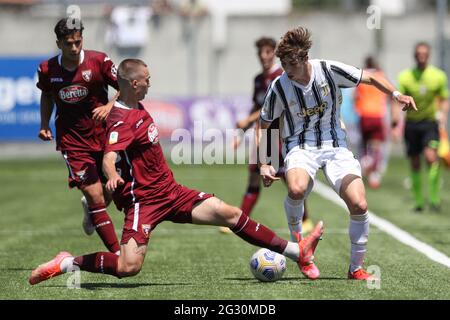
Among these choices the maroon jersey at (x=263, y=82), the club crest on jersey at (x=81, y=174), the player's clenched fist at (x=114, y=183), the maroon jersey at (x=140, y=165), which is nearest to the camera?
the player's clenched fist at (x=114, y=183)

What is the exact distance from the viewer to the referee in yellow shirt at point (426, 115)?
1483 centimetres

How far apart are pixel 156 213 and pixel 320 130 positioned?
1604mm

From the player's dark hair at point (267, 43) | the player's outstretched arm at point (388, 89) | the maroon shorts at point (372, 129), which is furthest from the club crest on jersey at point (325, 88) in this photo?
the maroon shorts at point (372, 129)

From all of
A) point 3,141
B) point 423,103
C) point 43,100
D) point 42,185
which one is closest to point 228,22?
point 3,141

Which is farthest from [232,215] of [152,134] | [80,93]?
[80,93]

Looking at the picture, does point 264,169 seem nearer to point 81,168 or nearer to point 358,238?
point 358,238

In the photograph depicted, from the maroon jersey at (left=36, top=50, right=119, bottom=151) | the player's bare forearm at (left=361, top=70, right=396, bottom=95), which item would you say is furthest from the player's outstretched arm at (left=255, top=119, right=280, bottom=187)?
the maroon jersey at (left=36, top=50, right=119, bottom=151)

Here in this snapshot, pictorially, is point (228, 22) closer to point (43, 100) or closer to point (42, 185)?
point (42, 185)

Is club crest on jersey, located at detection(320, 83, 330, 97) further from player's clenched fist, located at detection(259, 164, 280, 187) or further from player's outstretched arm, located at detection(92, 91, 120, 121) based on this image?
player's outstretched arm, located at detection(92, 91, 120, 121)

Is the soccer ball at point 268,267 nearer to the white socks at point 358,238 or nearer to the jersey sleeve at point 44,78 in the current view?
the white socks at point 358,238

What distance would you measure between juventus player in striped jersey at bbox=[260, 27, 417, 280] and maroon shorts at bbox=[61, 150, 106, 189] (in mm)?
1682

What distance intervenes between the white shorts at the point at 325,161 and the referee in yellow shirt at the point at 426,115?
643 cm

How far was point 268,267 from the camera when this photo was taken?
323 inches

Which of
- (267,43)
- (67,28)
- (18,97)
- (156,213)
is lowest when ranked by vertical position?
(18,97)
